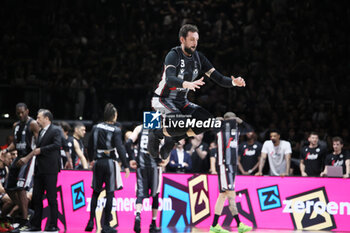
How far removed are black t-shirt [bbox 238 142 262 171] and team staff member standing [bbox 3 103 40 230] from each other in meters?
4.96

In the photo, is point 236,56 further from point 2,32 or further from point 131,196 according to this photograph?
point 2,32

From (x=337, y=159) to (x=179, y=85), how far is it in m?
8.27

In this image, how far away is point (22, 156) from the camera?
33.6 ft

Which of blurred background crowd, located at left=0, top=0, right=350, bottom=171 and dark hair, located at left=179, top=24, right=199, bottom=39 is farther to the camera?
blurred background crowd, located at left=0, top=0, right=350, bottom=171

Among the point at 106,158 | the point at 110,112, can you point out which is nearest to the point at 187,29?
the point at 110,112

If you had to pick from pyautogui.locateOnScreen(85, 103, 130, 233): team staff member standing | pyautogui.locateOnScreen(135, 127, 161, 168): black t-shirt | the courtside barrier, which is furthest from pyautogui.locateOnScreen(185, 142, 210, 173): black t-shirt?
pyautogui.locateOnScreen(85, 103, 130, 233): team staff member standing

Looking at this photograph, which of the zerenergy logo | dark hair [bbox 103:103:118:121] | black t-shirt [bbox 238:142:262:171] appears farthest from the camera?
black t-shirt [bbox 238:142:262:171]

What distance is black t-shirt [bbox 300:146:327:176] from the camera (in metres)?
12.4

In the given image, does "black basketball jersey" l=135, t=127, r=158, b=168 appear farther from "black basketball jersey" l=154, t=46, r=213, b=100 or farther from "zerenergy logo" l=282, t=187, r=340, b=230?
"black basketball jersey" l=154, t=46, r=213, b=100

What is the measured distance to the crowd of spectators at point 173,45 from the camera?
15188 millimetres

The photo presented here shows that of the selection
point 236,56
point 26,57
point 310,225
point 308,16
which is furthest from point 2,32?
point 310,225

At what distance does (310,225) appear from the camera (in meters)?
11.6

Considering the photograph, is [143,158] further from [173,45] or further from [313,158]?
[173,45]

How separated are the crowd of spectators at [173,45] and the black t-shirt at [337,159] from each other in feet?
4.92
